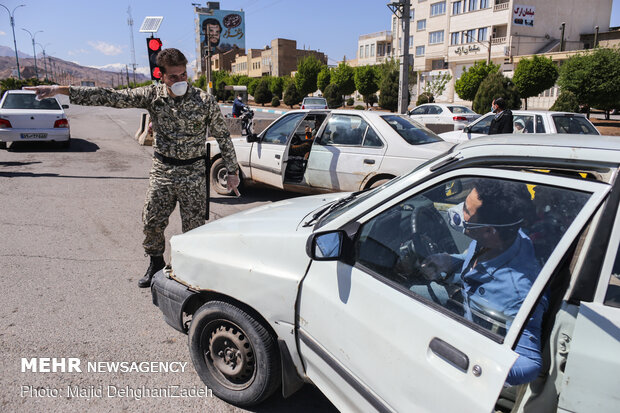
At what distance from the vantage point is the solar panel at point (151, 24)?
11773 millimetres

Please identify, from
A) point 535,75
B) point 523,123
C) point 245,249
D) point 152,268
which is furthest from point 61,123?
point 535,75

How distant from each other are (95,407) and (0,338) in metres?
1.24

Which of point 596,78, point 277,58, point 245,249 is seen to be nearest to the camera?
point 245,249

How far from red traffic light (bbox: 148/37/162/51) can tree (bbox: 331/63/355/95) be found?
41.7 m

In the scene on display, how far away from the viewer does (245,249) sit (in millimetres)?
2475

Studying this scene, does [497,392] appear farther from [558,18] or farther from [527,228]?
[558,18]

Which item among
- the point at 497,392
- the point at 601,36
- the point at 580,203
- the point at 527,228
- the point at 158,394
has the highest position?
the point at 601,36

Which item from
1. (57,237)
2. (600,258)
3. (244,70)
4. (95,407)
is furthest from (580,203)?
(244,70)

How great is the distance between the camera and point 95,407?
8.87 ft

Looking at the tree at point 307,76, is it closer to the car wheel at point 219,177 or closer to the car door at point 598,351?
the car wheel at point 219,177

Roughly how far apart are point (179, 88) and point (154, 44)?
8.16 metres

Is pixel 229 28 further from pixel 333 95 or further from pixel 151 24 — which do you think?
pixel 151 24

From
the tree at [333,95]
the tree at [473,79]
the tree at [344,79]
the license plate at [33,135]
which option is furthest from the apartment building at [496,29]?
the license plate at [33,135]

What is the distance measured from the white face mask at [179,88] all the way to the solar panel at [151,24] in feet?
30.2
